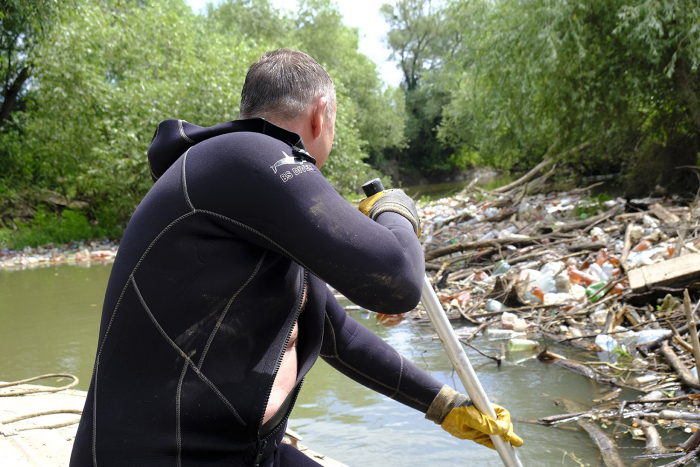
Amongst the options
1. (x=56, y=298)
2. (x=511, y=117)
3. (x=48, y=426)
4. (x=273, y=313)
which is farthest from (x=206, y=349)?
(x=511, y=117)

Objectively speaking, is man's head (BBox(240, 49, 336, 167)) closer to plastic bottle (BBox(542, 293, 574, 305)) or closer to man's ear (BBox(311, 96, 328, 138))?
man's ear (BBox(311, 96, 328, 138))

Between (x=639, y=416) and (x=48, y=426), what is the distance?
2882 millimetres

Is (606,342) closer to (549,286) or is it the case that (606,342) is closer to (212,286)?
(549,286)

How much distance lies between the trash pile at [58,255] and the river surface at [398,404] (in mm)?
5613

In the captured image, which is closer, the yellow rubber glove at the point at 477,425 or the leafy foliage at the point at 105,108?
the yellow rubber glove at the point at 477,425

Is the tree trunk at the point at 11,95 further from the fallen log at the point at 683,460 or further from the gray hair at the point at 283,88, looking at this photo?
the fallen log at the point at 683,460

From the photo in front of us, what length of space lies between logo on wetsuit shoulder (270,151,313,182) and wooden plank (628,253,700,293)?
12.5 feet

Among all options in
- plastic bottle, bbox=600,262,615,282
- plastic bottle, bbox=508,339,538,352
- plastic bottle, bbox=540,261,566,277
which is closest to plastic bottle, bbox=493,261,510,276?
plastic bottle, bbox=540,261,566,277

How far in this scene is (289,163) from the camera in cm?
120

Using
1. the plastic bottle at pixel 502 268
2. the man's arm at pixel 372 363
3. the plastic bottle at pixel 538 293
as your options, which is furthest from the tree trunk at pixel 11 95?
the man's arm at pixel 372 363

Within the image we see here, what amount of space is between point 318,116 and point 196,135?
12.3 inches

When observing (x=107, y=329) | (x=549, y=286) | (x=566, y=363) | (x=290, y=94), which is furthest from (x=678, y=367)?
(x=107, y=329)

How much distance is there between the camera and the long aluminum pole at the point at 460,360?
182 cm

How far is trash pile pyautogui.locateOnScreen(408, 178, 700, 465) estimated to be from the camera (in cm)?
295
